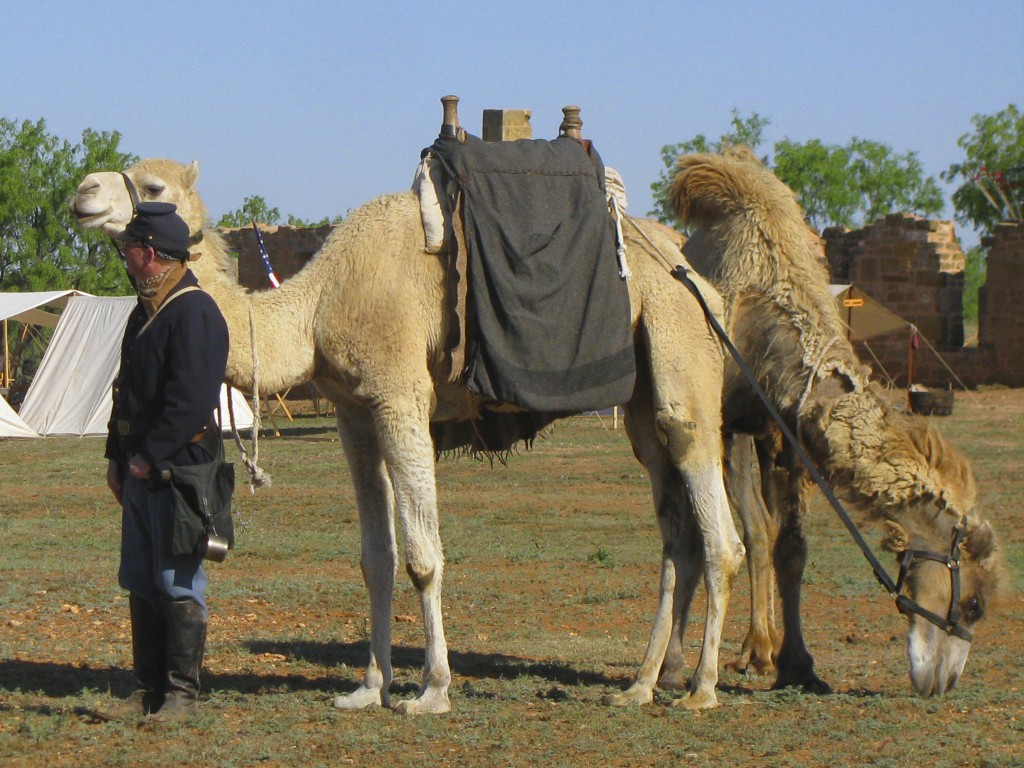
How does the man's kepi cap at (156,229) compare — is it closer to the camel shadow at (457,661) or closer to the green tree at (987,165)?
the camel shadow at (457,661)

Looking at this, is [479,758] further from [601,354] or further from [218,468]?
[601,354]

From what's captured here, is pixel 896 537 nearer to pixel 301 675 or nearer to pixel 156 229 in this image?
pixel 301 675

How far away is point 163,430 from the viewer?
5551 millimetres

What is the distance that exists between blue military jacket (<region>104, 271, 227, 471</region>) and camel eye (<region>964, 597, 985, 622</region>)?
11.1 feet

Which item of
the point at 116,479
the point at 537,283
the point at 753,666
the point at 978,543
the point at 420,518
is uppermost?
the point at 537,283

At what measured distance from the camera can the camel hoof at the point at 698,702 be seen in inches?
249

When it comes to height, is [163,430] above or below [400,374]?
below

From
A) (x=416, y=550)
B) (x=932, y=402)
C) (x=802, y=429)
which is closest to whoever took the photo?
(x=416, y=550)

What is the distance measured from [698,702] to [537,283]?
194 centimetres

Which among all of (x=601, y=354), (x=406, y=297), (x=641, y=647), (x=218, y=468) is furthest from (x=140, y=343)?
(x=641, y=647)

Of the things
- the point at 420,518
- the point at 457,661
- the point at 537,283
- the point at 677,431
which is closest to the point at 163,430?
the point at 420,518

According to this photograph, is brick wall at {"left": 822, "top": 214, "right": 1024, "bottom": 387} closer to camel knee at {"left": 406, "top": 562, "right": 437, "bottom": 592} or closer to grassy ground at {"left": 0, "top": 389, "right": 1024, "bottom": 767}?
grassy ground at {"left": 0, "top": 389, "right": 1024, "bottom": 767}

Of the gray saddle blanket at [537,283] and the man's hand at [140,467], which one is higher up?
the gray saddle blanket at [537,283]

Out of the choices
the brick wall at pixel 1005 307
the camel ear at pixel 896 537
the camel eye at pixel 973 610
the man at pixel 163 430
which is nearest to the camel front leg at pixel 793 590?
the camel ear at pixel 896 537
